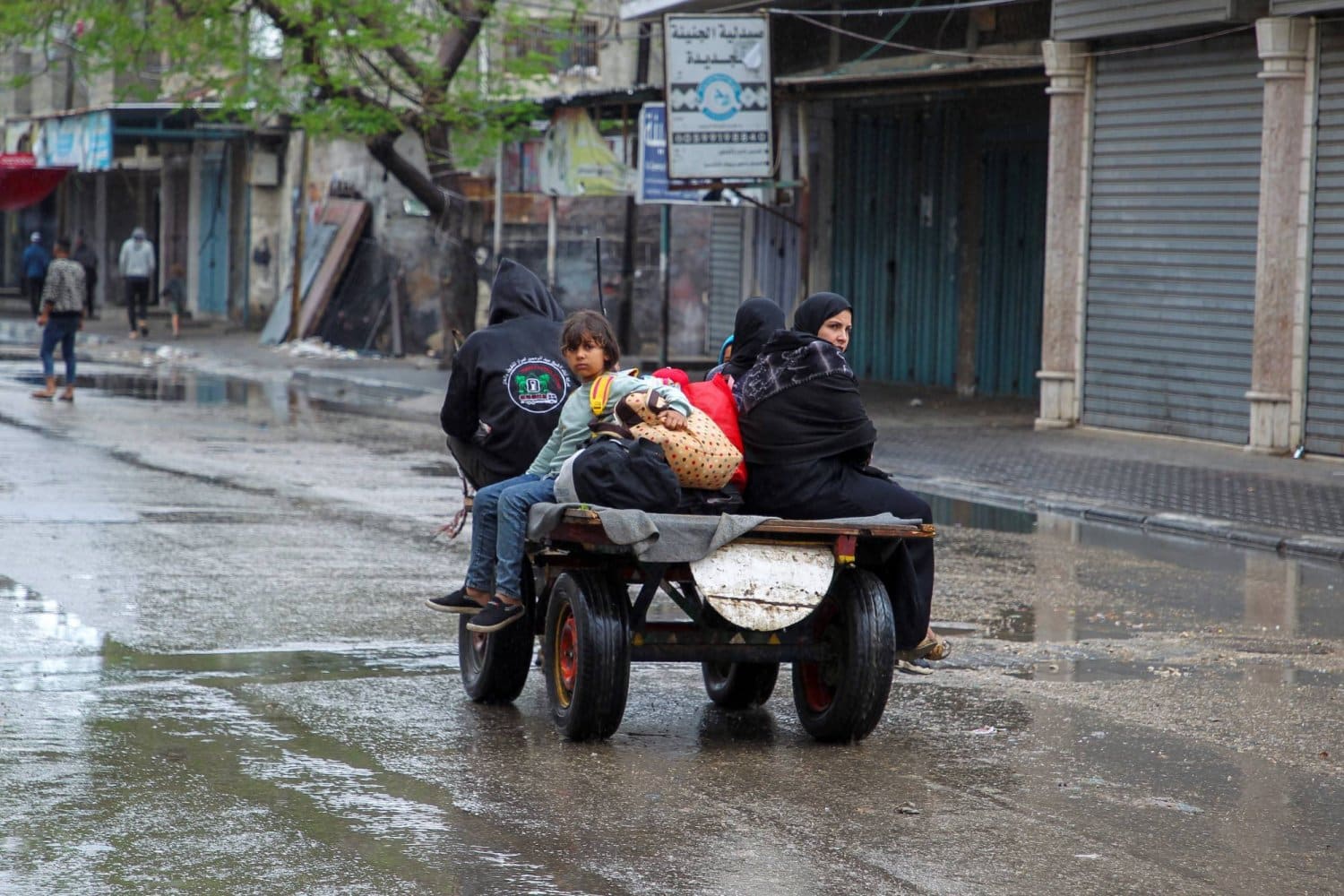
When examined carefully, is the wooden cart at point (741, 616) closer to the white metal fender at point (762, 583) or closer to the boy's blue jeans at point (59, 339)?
the white metal fender at point (762, 583)

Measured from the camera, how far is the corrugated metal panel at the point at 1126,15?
17234 millimetres

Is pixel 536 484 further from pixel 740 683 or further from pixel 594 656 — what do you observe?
pixel 740 683

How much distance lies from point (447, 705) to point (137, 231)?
29.9m

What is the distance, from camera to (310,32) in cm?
2433

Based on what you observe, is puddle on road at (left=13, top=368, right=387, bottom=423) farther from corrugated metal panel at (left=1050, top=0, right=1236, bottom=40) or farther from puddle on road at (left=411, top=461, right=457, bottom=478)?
corrugated metal panel at (left=1050, top=0, right=1236, bottom=40)

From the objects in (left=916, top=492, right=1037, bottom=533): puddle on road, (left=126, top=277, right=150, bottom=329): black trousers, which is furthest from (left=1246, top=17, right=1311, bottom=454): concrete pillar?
(left=126, top=277, right=150, bottom=329): black trousers

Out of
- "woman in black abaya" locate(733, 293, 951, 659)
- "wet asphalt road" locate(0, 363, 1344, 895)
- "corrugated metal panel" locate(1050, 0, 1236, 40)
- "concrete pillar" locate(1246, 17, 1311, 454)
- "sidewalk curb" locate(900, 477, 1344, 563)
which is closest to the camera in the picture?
"wet asphalt road" locate(0, 363, 1344, 895)

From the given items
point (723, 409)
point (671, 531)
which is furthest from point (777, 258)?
point (671, 531)

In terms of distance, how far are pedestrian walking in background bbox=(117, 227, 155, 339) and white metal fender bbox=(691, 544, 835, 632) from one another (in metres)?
29.9

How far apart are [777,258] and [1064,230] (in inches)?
283

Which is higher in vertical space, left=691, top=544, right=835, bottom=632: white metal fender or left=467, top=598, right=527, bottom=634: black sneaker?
left=691, top=544, right=835, bottom=632: white metal fender

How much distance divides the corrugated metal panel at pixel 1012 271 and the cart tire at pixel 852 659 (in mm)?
16638

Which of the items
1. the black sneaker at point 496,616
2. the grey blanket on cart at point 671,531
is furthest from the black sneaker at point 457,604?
the grey blanket on cart at point 671,531

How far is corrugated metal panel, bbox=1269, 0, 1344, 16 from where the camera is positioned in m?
16.2
